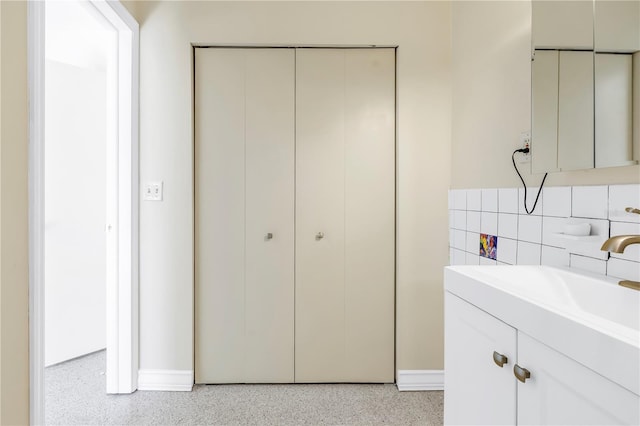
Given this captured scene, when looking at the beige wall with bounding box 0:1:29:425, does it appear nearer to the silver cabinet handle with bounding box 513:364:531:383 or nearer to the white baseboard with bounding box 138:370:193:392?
the white baseboard with bounding box 138:370:193:392

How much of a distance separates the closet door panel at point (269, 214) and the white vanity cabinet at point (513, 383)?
1.11m

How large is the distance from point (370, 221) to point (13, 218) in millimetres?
1564

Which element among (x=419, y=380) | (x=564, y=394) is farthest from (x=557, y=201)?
(x=419, y=380)

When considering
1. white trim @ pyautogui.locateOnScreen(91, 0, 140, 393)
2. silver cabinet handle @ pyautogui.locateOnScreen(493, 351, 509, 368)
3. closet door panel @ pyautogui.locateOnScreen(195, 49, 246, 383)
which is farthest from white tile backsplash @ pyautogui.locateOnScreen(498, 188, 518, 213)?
white trim @ pyautogui.locateOnScreen(91, 0, 140, 393)

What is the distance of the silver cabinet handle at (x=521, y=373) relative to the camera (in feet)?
2.22

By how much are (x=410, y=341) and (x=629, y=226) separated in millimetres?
1294

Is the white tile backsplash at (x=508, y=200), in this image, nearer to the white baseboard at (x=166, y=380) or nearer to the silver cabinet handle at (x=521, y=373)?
the silver cabinet handle at (x=521, y=373)

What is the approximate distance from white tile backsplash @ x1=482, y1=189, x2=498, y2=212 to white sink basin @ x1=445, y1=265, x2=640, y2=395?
479 mm

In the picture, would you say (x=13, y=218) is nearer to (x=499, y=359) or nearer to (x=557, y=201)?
(x=499, y=359)

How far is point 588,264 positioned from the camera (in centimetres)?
101

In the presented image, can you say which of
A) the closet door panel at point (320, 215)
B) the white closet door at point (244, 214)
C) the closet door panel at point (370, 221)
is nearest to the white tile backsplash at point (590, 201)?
the closet door panel at point (370, 221)

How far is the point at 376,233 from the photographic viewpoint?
1.95 m

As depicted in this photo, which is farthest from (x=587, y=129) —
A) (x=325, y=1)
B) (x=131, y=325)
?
(x=131, y=325)

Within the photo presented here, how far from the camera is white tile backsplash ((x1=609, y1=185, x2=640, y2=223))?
0.88 m
